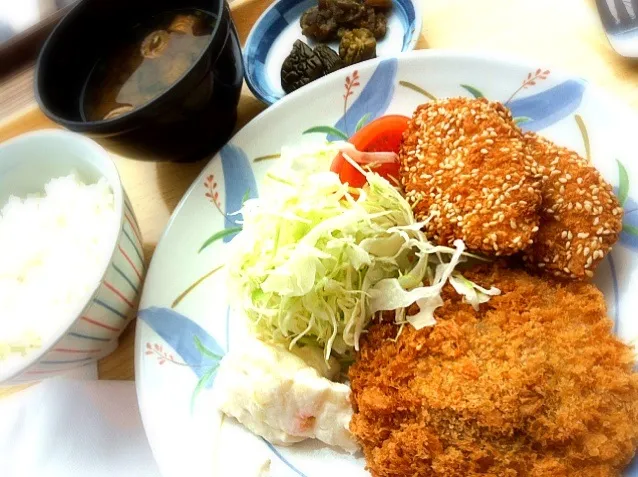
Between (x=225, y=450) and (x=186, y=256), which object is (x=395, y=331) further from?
(x=186, y=256)

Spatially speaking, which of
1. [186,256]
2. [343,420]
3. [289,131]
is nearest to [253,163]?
[289,131]

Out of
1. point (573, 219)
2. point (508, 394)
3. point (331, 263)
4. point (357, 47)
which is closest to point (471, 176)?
point (573, 219)

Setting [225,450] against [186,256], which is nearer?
[225,450]

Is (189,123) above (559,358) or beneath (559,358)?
above

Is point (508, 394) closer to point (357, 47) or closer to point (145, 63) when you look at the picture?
point (357, 47)

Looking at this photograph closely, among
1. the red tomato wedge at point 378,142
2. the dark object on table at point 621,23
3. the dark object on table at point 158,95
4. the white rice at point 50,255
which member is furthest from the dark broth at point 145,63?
the dark object on table at point 621,23

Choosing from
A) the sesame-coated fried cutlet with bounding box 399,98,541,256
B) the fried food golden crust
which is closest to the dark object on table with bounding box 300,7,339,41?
the sesame-coated fried cutlet with bounding box 399,98,541,256
